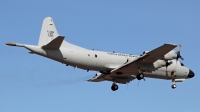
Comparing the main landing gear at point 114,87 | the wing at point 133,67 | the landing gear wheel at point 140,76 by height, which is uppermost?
the wing at point 133,67

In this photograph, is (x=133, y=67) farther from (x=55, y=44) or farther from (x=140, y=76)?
(x=55, y=44)

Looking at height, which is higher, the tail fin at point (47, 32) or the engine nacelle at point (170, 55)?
the tail fin at point (47, 32)

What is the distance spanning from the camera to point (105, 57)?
150 ft

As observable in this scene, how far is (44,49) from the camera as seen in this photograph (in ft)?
142

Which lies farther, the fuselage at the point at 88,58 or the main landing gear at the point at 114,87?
the main landing gear at the point at 114,87

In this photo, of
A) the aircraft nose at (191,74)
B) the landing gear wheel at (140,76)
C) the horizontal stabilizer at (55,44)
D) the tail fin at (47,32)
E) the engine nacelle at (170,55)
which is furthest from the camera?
the aircraft nose at (191,74)

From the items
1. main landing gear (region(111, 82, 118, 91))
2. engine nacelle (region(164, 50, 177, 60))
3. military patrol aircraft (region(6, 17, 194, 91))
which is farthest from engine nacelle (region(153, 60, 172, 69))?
main landing gear (region(111, 82, 118, 91))

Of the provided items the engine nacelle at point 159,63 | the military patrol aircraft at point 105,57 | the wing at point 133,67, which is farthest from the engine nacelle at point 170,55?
the engine nacelle at point 159,63

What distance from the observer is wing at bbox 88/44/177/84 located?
4339 centimetres

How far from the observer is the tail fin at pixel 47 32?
44.5 metres

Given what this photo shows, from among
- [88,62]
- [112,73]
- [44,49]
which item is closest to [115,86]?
[112,73]

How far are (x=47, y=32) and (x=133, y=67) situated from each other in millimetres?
9134

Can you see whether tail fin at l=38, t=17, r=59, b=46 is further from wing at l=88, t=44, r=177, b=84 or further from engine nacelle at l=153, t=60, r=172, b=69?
engine nacelle at l=153, t=60, r=172, b=69

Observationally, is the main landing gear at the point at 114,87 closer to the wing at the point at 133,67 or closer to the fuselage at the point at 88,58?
the wing at the point at 133,67
